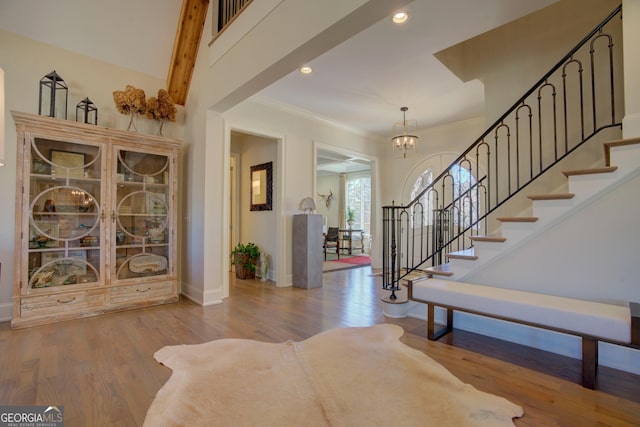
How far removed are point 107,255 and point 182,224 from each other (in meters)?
1.05

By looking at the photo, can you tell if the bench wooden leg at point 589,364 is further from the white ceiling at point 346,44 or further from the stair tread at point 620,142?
the white ceiling at point 346,44

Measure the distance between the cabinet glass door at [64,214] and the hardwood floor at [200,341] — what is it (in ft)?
1.77

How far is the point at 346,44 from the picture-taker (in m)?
3.11

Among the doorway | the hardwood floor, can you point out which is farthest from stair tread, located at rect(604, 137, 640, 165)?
the doorway

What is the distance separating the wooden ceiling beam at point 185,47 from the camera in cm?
371

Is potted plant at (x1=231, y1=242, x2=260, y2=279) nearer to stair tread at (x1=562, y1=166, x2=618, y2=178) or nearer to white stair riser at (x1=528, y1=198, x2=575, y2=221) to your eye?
white stair riser at (x1=528, y1=198, x2=575, y2=221)

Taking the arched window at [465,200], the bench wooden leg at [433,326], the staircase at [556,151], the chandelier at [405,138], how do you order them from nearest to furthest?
the staircase at [556,151], the bench wooden leg at [433,326], the chandelier at [405,138], the arched window at [465,200]

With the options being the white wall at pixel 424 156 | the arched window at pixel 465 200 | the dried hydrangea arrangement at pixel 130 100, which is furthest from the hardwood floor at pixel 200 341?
the white wall at pixel 424 156

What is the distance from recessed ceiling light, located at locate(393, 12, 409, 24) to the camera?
263 centimetres

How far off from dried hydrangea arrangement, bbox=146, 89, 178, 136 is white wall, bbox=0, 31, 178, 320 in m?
0.41

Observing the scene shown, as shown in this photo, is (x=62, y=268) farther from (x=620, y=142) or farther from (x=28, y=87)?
(x=620, y=142)

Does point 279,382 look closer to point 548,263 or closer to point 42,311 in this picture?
point 548,263

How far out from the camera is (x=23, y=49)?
122 inches

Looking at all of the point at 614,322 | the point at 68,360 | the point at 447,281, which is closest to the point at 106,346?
the point at 68,360
